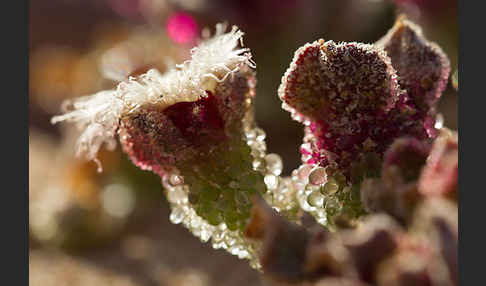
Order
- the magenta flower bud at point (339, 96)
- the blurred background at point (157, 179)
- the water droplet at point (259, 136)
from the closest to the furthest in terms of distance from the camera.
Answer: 1. the magenta flower bud at point (339, 96)
2. the water droplet at point (259, 136)
3. the blurred background at point (157, 179)

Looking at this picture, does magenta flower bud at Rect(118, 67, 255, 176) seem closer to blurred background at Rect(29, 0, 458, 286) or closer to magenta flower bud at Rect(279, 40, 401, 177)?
magenta flower bud at Rect(279, 40, 401, 177)

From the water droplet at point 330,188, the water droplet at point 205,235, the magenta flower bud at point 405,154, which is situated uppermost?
the magenta flower bud at point 405,154

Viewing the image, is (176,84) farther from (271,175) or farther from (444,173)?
(444,173)

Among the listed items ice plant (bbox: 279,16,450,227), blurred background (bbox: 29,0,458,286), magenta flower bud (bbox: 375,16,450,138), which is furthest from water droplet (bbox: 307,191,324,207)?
blurred background (bbox: 29,0,458,286)

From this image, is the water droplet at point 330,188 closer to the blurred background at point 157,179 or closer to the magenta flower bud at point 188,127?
the magenta flower bud at point 188,127

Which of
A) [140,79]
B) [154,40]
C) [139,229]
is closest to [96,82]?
[154,40]

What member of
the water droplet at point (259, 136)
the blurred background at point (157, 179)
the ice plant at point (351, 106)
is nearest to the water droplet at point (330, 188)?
the ice plant at point (351, 106)

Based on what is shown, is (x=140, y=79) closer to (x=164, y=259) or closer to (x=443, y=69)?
(x=443, y=69)
